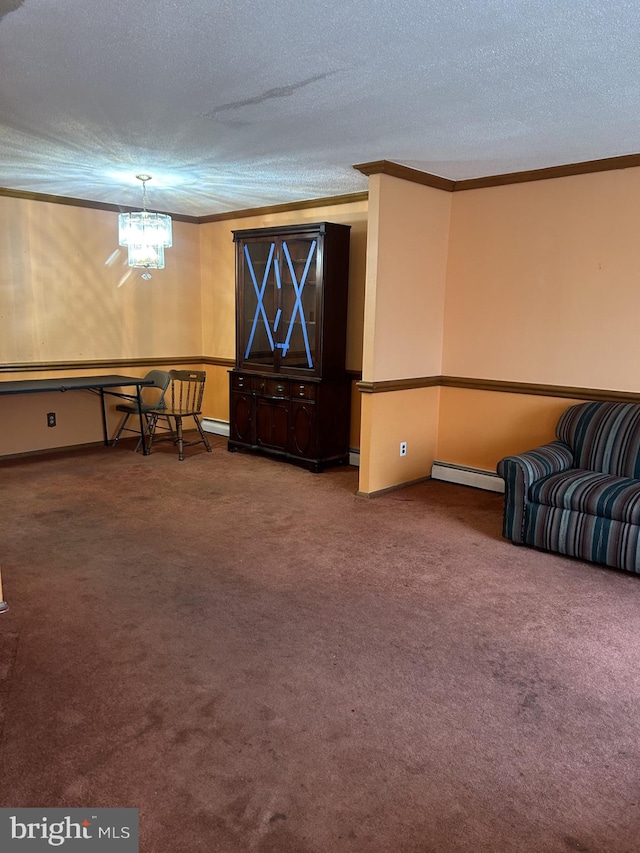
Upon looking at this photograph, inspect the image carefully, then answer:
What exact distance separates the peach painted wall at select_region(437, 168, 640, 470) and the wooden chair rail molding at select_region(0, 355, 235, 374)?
2773 millimetres

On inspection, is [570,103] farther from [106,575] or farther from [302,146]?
[106,575]

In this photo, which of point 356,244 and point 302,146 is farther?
point 356,244

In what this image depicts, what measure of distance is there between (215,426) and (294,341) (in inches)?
76.6

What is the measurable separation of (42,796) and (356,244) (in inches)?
180

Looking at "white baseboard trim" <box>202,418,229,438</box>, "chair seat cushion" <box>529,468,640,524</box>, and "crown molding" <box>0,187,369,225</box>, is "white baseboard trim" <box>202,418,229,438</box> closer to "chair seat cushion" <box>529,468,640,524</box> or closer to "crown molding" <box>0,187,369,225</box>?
"crown molding" <box>0,187,369,225</box>

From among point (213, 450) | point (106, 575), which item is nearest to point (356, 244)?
point (213, 450)

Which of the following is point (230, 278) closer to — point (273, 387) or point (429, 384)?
point (273, 387)

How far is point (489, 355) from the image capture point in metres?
4.82

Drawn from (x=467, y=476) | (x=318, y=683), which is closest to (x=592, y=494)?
(x=467, y=476)

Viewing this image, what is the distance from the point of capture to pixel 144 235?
4625 millimetres

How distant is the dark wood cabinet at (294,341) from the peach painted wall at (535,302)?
0.91m

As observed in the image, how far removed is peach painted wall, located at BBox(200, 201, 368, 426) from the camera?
5402 millimetres

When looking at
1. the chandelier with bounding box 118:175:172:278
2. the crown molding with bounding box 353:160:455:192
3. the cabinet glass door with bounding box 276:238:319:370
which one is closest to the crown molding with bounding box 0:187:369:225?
the cabinet glass door with bounding box 276:238:319:370

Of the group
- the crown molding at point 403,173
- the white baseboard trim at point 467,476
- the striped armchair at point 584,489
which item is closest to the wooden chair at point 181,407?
the white baseboard trim at point 467,476
